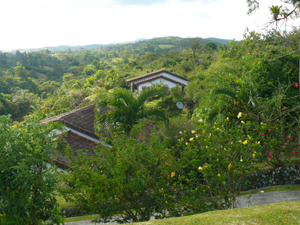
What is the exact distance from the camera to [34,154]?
4305 millimetres

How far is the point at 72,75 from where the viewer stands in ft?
318

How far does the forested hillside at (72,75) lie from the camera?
1264 inches

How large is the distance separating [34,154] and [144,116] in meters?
6.77

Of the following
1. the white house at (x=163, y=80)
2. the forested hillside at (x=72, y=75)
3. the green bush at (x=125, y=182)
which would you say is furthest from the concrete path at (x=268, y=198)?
the white house at (x=163, y=80)

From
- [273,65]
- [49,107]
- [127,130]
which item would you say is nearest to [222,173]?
[127,130]

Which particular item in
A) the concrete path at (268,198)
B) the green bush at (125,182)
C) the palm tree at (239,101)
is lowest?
the concrete path at (268,198)

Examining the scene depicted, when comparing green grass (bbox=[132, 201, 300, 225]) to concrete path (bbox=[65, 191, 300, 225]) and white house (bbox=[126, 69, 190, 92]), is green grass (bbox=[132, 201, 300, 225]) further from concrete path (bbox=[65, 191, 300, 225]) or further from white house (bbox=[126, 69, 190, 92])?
white house (bbox=[126, 69, 190, 92])

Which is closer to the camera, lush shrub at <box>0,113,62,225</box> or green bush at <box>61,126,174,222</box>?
lush shrub at <box>0,113,62,225</box>

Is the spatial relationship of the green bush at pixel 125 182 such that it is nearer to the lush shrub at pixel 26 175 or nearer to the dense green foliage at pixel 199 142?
the dense green foliage at pixel 199 142

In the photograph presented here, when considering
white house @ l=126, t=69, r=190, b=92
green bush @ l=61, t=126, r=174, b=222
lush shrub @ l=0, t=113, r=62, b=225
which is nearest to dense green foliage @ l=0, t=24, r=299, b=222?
green bush @ l=61, t=126, r=174, b=222

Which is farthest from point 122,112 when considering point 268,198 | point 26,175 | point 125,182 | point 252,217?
point 252,217

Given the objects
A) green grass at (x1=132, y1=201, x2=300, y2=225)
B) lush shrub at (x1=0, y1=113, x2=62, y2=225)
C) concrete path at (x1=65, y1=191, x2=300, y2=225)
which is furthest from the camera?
concrete path at (x1=65, y1=191, x2=300, y2=225)

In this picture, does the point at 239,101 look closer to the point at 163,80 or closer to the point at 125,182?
the point at 125,182

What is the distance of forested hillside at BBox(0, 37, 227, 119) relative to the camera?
1264 inches
